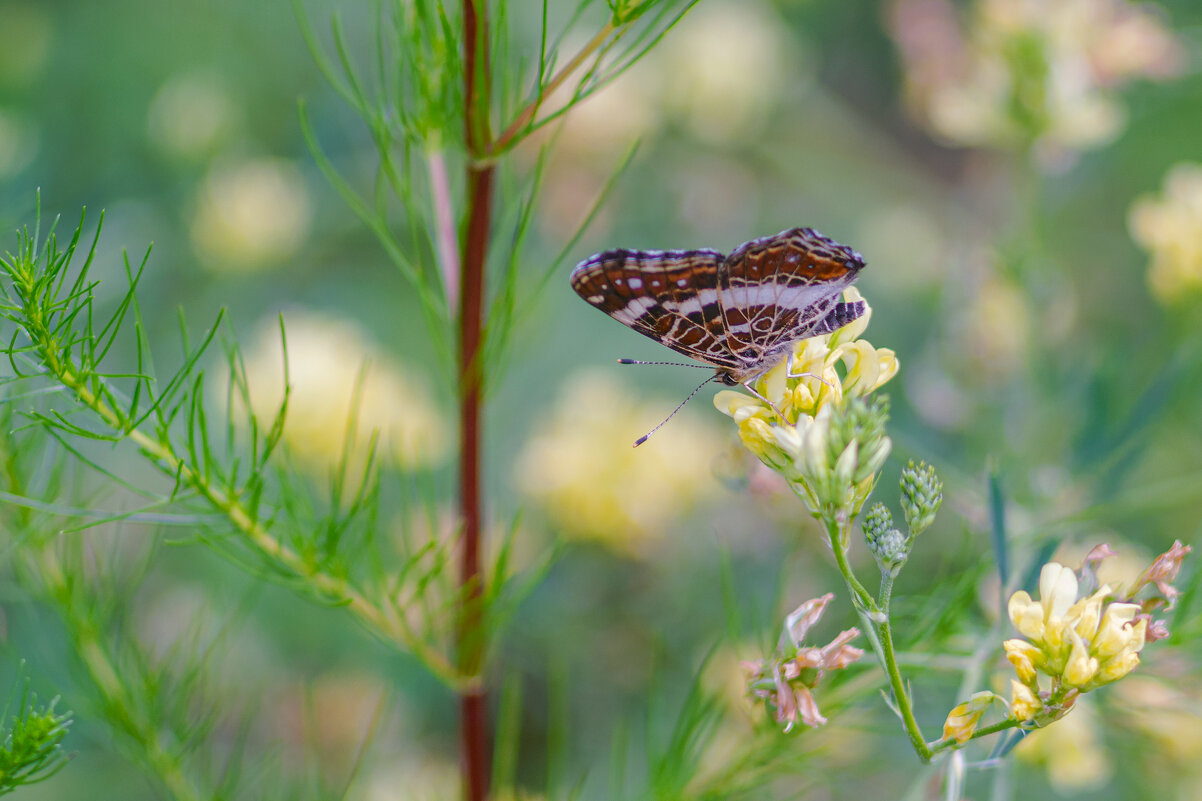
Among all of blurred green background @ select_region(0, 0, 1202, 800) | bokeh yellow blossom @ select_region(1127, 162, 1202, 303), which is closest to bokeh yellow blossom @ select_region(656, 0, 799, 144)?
blurred green background @ select_region(0, 0, 1202, 800)

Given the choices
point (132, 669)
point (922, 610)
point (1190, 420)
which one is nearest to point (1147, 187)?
point (1190, 420)

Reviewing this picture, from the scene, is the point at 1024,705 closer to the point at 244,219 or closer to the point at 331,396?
the point at 331,396

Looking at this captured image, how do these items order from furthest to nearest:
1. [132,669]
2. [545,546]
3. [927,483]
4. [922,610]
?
[545,546] < [132,669] < [922,610] < [927,483]

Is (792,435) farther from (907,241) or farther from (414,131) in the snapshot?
(907,241)

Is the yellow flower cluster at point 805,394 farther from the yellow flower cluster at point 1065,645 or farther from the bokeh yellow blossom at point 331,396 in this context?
the bokeh yellow blossom at point 331,396

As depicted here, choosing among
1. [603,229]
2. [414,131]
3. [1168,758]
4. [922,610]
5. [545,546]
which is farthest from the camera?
[603,229]

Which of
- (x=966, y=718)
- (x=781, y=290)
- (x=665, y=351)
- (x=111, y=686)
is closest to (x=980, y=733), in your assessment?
(x=966, y=718)

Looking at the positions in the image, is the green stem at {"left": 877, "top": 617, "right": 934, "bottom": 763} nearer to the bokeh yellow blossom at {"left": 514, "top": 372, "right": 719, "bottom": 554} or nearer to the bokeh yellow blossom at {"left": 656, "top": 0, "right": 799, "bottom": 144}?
the bokeh yellow blossom at {"left": 514, "top": 372, "right": 719, "bottom": 554}
